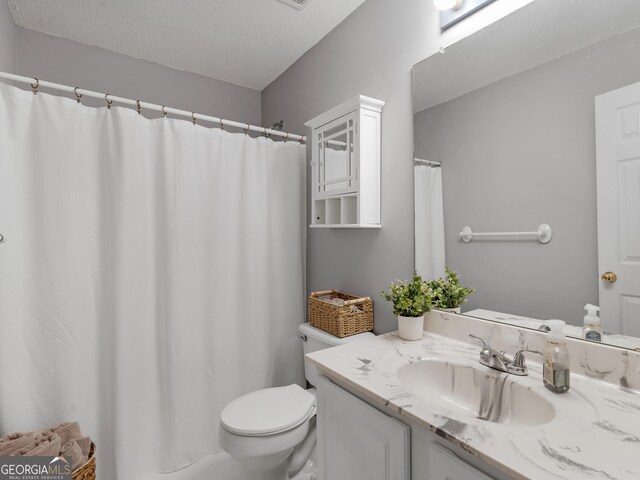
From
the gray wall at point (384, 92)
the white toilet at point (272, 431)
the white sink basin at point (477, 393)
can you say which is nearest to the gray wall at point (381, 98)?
the gray wall at point (384, 92)

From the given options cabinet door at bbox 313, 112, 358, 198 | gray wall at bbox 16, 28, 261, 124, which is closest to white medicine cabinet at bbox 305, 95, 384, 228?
cabinet door at bbox 313, 112, 358, 198

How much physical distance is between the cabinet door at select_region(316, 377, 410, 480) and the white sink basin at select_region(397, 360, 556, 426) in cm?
14

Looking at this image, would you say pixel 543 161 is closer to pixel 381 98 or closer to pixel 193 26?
pixel 381 98

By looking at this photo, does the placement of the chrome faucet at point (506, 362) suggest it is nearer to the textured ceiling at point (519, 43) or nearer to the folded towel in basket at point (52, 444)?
the textured ceiling at point (519, 43)

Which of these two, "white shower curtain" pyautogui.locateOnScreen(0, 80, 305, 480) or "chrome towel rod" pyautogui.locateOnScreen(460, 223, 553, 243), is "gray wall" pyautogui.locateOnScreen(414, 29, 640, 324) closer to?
"chrome towel rod" pyautogui.locateOnScreen(460, 223, 553, 243)

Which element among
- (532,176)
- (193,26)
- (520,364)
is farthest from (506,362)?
(193,26)

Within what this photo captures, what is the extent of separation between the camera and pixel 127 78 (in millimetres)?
2189

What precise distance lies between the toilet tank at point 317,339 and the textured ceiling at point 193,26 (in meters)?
1.71

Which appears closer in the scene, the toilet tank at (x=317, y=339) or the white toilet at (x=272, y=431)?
the white toilet at (x=272, y=431)

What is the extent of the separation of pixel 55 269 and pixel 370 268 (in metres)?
Result: 1.47

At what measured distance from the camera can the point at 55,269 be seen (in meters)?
1.48

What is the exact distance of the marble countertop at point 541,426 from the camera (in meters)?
0.61

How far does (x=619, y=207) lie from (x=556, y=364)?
1.56ft

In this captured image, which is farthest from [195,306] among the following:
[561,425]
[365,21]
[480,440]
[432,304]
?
[365,21]
